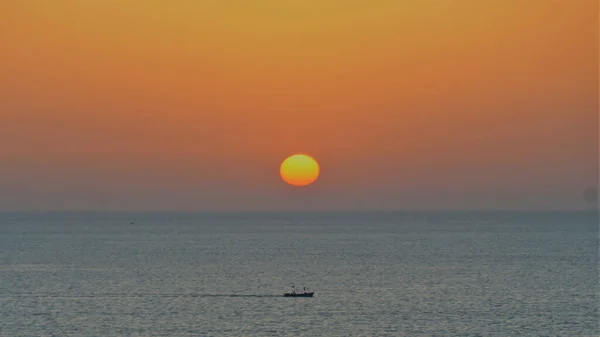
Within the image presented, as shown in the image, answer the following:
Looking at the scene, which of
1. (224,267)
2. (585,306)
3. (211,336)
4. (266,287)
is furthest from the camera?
(224,267)

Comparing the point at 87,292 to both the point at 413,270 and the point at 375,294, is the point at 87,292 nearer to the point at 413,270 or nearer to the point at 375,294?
the point at 375,294

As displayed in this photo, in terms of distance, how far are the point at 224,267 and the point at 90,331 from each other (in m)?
89.8

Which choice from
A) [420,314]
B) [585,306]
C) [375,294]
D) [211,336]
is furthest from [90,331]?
[585,306]

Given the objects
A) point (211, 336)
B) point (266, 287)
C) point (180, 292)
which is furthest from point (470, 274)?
point (211, 336)

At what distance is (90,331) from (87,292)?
39.8 meters

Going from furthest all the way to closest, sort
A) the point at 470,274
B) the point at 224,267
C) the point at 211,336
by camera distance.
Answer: the point at 224,267, the point at 470,274, the point at 211,336

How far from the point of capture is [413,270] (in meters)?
178

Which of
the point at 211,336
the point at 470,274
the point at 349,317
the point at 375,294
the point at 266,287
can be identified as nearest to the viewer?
the point at 211,336

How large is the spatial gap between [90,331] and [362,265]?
3875 inches

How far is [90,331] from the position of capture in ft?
329

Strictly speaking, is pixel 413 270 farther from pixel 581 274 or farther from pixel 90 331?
pixel 90 331

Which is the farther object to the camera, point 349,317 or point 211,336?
point 349,317

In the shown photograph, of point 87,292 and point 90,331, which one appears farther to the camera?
point 87,292

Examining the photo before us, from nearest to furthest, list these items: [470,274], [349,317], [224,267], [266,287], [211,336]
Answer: [211,336], [349,317], [266,287], [470,274], [224,267]
